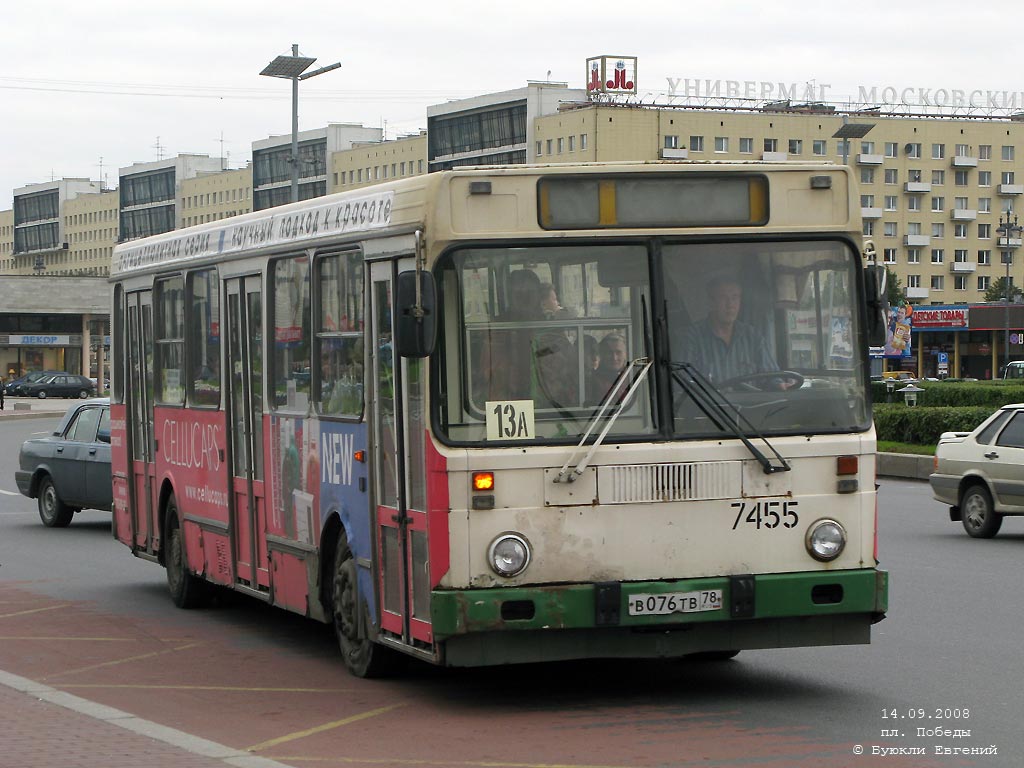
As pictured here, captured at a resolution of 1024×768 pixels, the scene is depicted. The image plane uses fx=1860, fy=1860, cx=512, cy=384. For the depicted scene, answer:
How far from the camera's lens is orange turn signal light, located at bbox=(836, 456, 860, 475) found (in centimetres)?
884

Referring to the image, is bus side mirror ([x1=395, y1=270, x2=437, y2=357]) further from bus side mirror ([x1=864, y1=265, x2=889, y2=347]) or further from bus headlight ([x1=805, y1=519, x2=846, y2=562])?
bus side mirror ([x1=864, y1=265, x2=889, y2=347])

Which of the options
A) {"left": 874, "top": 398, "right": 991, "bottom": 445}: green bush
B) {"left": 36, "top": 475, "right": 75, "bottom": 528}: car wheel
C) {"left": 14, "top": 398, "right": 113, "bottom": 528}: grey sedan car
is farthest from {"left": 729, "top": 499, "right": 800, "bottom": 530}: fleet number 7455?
{"left": 874, "top": 398, "right": 991, "bottom": 445}: green bush

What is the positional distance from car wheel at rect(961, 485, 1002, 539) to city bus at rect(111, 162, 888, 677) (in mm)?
10404

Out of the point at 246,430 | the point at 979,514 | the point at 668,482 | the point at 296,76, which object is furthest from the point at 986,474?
the point at 296,76

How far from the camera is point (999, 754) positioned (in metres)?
7.64

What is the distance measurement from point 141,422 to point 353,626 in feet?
17.1

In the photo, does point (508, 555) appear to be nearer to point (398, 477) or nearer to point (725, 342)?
point (398, 477)

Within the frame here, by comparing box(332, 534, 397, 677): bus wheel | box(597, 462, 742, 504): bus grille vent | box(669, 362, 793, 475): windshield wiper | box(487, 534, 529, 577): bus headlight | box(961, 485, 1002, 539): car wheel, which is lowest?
box(961, 485, 1002, 539): car wheel

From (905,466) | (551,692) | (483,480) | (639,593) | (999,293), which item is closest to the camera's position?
(483,480)

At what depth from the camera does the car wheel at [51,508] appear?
890 inches

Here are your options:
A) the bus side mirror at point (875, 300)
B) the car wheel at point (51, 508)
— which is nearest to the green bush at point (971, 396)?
the car wheel at point (51, 508)

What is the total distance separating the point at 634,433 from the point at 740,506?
619mm

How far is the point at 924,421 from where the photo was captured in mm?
32906

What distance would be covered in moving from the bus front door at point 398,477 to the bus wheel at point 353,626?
1.31 ft
